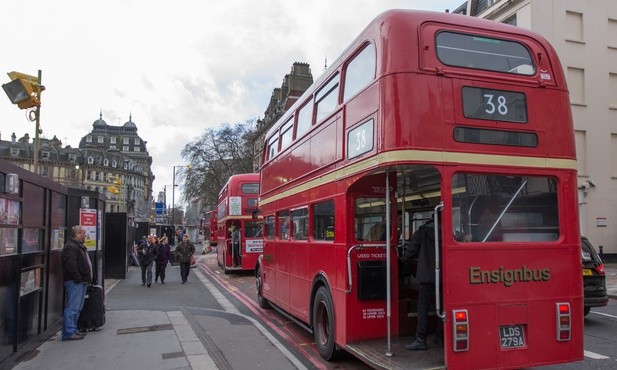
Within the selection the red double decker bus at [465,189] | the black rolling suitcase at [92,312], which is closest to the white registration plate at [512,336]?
the red double decker bus at [465,189]

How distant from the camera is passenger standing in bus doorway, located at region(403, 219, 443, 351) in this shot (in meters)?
5.56

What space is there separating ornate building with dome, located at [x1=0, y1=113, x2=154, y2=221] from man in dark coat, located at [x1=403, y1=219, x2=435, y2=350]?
63.5m

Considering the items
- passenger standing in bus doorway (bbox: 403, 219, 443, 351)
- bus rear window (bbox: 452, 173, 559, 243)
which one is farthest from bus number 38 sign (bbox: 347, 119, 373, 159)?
passenger standing in bus doorway (bbox: 403, 219, 443, 351)

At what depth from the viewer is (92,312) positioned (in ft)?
27.3

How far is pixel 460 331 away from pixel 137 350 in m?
4.65

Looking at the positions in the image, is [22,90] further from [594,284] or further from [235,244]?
[235,244]

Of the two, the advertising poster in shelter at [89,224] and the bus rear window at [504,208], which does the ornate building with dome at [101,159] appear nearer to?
the advertising poster in shelter at [89,224]

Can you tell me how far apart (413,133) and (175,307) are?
28.1ft

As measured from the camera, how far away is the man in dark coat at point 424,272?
219 inches

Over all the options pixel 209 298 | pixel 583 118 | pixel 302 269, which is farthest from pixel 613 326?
pixel 583 118

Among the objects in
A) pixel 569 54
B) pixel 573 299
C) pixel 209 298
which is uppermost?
pixel 569 54

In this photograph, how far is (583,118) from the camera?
25.8 metres

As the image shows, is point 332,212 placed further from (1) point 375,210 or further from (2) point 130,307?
(2) point 130,307

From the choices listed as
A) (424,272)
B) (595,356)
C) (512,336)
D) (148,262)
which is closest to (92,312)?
(424,272)
